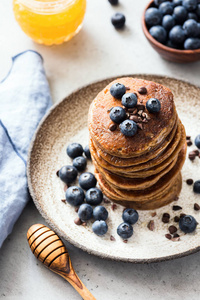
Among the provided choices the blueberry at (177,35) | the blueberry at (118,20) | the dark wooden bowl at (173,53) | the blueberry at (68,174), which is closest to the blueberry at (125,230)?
the blueberry at (68,174)

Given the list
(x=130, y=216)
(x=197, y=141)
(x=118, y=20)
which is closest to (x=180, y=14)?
(x=118, y=20)

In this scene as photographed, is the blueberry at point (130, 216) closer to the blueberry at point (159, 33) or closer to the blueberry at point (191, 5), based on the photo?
the blueberry at point (159, 33)

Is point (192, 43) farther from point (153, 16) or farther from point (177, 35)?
point (153, 16)

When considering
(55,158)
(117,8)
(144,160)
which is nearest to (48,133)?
(55,158)

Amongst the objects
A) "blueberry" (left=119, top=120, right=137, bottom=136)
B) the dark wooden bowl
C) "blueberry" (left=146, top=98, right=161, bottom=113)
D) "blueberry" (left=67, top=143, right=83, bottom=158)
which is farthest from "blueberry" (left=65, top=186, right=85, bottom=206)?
the dark wooden bowl

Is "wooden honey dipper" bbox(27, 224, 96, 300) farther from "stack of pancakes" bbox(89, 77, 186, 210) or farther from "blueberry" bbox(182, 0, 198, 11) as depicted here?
"blueberry" bbox(182, 0, 198, 11)
